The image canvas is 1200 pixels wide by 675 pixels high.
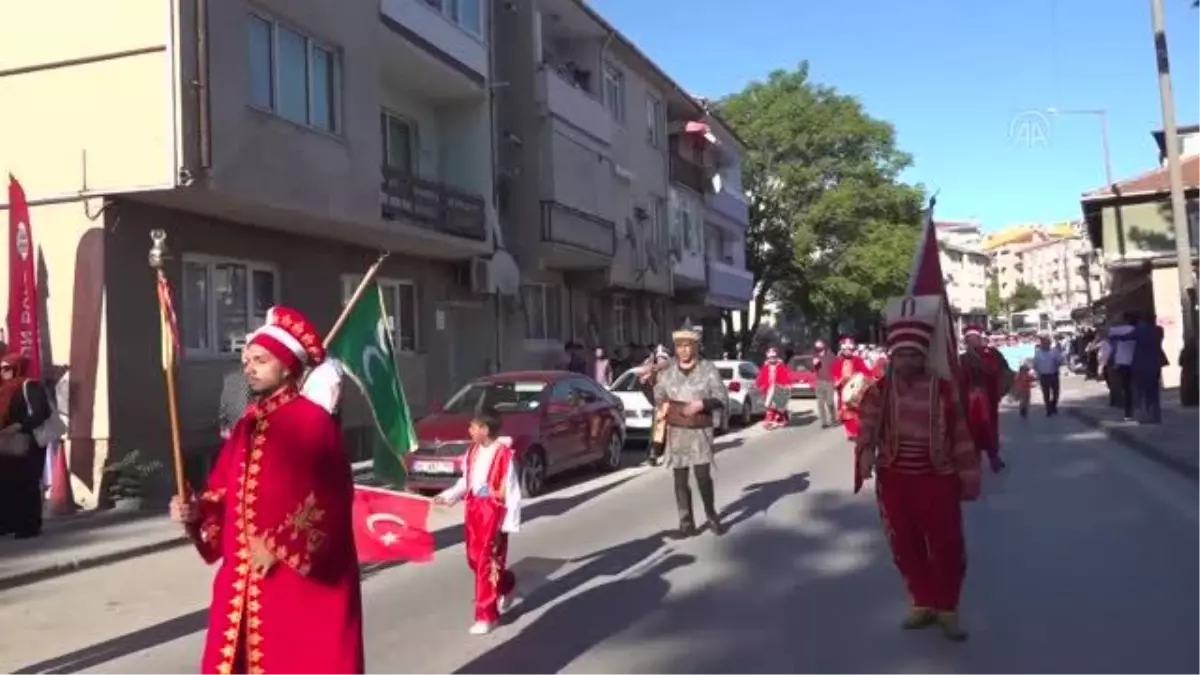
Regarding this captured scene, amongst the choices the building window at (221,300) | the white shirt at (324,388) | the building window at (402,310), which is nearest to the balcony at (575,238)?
the building window at (402,310)

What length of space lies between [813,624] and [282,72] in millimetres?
11464

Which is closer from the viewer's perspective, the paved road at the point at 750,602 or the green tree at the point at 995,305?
the paved road at the point at 750,602

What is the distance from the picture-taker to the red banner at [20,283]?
13.3 meters

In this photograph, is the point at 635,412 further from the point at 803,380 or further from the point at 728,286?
the point at 728,286

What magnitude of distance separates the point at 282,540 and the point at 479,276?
19.2m

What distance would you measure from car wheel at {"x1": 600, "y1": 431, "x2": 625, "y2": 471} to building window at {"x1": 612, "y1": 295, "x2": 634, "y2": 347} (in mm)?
15328

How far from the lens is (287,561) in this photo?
3773 millimetres

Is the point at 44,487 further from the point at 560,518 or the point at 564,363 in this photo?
the point at 564,363

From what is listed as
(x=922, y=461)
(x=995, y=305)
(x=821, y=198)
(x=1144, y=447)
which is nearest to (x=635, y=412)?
(x=1144, y=447)

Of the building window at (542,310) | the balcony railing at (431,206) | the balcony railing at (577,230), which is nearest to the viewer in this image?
the balcony railing at (431,206)

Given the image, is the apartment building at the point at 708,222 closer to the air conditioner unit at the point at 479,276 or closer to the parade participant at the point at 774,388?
the parade participant at the point at 774,388

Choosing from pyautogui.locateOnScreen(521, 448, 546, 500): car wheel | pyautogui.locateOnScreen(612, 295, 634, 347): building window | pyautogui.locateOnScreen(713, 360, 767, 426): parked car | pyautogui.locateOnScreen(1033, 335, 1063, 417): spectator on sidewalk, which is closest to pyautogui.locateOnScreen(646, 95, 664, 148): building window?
pyautogui.locateOnScreen(612, 295, 634, 347): building window

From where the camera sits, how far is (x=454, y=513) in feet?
42.4

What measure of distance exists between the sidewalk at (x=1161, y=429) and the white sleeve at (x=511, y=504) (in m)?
8.75
